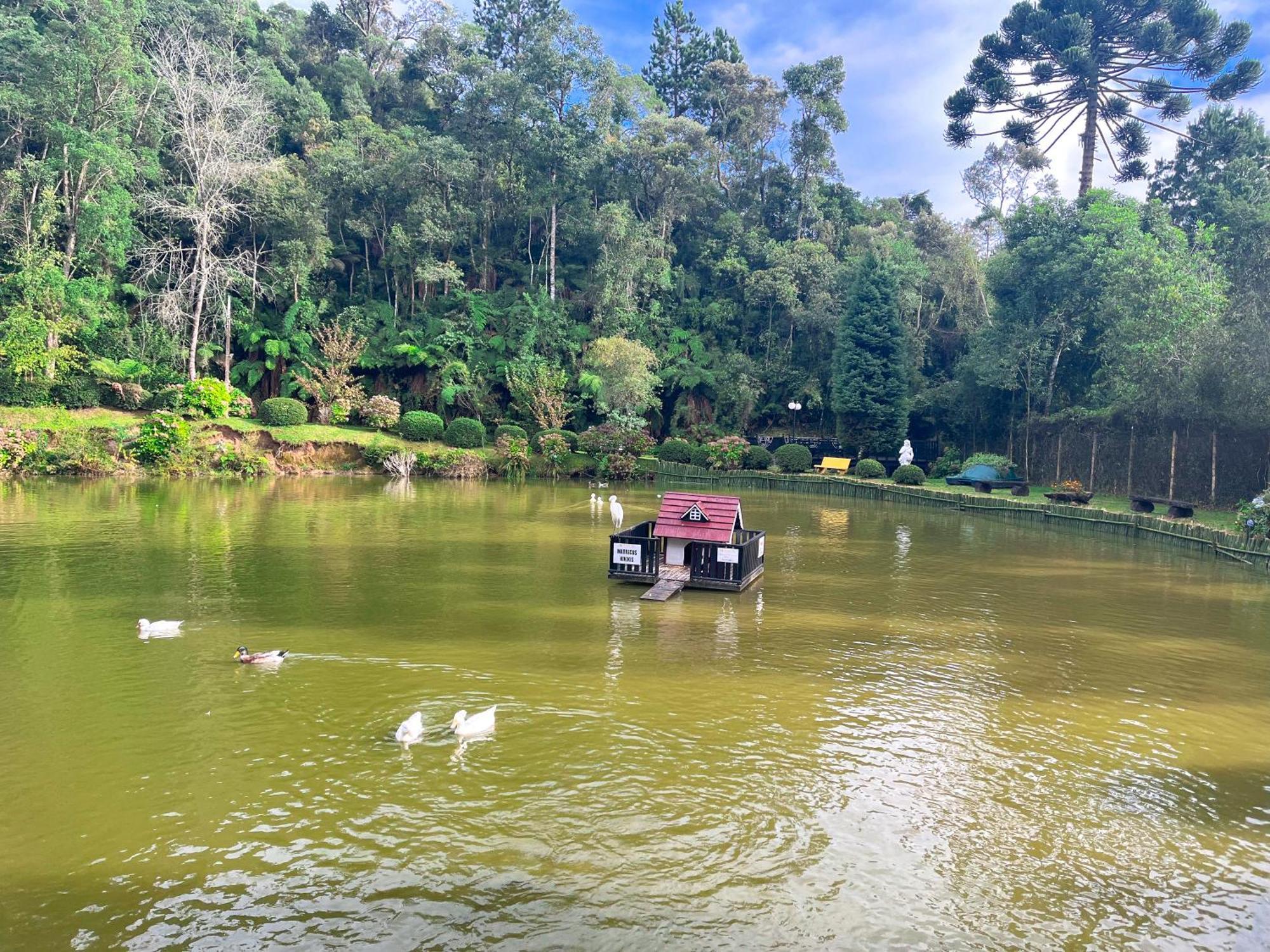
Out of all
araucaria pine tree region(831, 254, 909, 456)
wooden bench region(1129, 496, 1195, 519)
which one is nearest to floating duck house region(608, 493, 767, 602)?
wooden bench region(1129, 496, 1195, 519)

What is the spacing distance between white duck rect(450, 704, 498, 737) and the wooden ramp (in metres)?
6.12

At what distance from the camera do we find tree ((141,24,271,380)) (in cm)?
3584

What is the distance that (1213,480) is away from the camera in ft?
81.4

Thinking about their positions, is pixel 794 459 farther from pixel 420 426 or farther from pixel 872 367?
pixel 420 426

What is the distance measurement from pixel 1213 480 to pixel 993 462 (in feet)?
30.6

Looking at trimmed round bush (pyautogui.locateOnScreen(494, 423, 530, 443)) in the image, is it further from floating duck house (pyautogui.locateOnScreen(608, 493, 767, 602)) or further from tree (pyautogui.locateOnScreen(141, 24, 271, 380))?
floating duck house (pyautogui.locateOnScreen(608, 493, 767, 602))

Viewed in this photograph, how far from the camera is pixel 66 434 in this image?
98.3 feet

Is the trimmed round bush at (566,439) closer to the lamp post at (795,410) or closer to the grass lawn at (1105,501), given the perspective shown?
the lamp post at (795,410)

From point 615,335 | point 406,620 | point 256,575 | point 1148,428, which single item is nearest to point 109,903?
point 406,620

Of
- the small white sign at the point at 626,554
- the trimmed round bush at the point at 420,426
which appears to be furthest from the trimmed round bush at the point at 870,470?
the small white sign at the point at 626,554

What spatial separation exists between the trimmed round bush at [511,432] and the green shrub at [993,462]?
18.8 m

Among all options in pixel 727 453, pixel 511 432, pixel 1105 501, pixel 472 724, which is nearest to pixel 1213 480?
pixel 1105 501

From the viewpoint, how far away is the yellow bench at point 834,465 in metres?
36.6

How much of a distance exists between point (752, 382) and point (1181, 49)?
23293 millimetres
